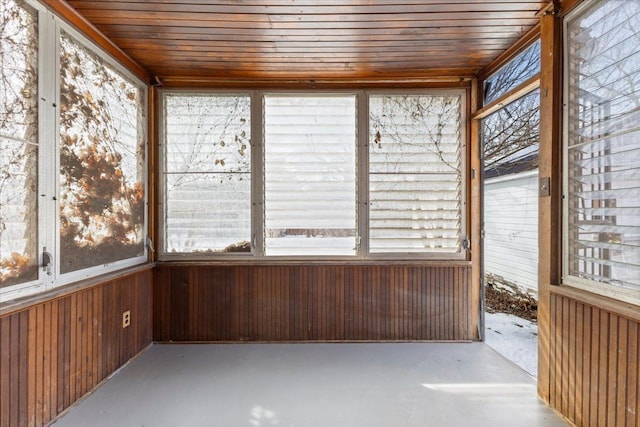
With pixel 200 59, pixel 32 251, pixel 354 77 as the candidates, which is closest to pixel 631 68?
pixel 354 77

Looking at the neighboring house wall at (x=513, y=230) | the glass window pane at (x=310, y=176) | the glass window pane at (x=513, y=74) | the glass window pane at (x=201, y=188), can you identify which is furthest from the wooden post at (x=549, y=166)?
the glass window pane at (x=201, y=188)

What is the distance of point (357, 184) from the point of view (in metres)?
3.00

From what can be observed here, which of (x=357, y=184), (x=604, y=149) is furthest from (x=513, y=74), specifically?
(x=357, y=184)

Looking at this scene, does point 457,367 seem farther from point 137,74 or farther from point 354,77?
point 137,74

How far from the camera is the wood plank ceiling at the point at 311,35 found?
1983 millimetres

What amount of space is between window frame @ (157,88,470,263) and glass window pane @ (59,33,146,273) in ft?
0.90

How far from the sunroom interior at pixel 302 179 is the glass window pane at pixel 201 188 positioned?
0.7 inches

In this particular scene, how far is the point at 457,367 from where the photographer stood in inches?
98.0

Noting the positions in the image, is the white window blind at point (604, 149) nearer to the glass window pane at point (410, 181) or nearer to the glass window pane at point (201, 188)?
the glass window pane at point (410, 181)

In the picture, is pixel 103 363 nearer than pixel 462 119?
Yes

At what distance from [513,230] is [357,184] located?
2614 millimetres

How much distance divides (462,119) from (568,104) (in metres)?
1.12

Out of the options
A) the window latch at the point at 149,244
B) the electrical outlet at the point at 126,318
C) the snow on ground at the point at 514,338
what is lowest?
the snow on ground at the point at 514,338

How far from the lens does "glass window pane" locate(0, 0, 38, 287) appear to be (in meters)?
1.60
